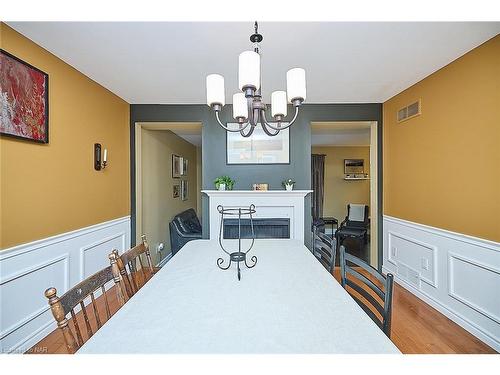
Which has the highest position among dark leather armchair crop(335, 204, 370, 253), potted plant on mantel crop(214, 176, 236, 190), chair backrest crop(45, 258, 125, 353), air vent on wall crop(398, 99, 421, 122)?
air vent on wall crop(398, 99, 421, 122)

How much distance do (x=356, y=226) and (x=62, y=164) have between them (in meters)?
5.47

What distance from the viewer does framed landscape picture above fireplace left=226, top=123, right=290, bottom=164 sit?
3.59 metres

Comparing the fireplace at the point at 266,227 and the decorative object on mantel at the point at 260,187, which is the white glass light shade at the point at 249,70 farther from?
the fireplace at the point at 266,227

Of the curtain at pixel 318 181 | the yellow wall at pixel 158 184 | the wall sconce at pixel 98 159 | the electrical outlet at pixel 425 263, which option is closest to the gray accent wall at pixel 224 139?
the yellow wall at pixel 158 184

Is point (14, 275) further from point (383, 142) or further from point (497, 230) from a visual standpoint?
point (383, 142)

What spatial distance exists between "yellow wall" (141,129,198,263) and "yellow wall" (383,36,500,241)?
A: 3.45m

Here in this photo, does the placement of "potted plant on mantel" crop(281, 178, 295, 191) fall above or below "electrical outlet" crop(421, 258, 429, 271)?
above

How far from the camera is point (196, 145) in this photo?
645cm

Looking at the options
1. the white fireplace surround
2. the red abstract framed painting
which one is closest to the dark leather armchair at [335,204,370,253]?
the white fireplace surround

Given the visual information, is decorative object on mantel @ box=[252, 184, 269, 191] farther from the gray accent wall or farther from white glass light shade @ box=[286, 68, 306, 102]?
white glass light shade @ box=[286, 68, 306, 102]

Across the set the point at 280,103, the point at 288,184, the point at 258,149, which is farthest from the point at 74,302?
the point at 258,149

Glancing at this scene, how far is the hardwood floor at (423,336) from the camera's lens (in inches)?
76.0

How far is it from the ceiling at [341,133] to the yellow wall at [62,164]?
2.69 m
